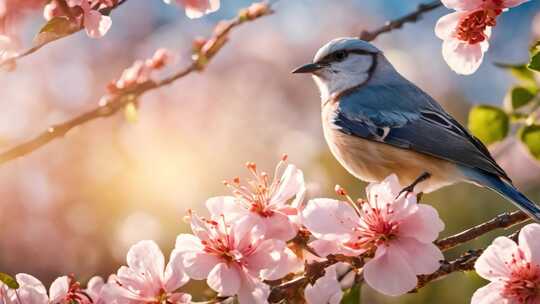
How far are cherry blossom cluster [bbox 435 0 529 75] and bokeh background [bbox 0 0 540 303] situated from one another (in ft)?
2.18

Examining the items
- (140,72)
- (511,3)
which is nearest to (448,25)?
(511,3)

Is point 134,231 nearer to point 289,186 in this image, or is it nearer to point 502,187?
point 502,187

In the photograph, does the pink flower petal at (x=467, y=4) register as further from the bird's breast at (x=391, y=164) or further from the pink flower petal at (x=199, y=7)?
the bird's breast at (x=391, y=164)

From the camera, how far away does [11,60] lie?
1695 mm

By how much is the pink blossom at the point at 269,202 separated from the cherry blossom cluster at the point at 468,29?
48 centimetres

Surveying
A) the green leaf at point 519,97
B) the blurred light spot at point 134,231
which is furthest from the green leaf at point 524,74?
the blurred light spot at point 134,231

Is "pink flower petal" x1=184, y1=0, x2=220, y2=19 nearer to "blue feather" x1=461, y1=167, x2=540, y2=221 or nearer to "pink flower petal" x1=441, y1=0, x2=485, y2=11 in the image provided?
"pink flower petal" x1=441, y1=0, x2=485, y2=11

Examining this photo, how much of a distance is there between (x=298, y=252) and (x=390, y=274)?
184 mm

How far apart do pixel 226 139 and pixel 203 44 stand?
10.1ft

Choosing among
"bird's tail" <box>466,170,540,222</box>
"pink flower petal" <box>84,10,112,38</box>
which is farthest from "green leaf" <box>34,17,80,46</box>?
"bird's tail" <box>466,170,540,222</box>

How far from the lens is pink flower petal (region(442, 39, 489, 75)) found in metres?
1.94

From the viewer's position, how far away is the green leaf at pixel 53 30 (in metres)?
1.63

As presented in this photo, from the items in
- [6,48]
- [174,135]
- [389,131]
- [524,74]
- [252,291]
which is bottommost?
[174,135]

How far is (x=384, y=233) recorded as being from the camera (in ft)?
5.18
